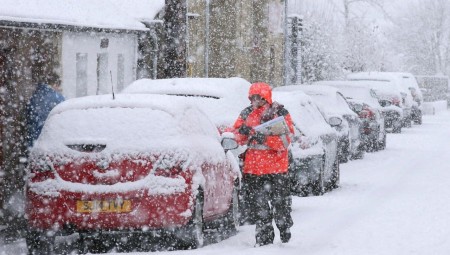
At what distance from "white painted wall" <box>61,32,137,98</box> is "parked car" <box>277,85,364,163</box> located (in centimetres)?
379

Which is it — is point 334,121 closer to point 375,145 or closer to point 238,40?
point 375,145

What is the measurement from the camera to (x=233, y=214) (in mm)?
12031

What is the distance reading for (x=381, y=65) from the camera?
63.2 meters

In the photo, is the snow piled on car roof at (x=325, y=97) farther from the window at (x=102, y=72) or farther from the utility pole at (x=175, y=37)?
the utility pole at (x=175, y=37)

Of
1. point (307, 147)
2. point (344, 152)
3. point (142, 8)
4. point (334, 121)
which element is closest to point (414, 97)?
point (142, 8)

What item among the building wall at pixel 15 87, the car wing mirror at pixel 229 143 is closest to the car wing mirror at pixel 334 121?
the building wall at pixel 15 87

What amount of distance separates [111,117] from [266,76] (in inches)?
1439

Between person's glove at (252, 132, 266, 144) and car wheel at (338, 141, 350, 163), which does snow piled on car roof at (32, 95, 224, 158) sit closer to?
person's glove at (252, 132, 266, 144)

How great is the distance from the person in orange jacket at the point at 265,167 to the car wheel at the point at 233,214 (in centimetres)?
62

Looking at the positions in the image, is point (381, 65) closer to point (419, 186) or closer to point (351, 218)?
point (419, 186)

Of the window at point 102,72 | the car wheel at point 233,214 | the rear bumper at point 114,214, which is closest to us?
the rear bumper at point 114,214

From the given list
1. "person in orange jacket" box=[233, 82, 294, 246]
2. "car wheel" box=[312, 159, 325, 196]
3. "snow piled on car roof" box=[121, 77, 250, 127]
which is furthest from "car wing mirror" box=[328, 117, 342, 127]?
"person in orange jacket" box=[233, 82, 294, 246]

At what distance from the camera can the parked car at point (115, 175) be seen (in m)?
9.95

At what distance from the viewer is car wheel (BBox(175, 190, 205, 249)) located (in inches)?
402
